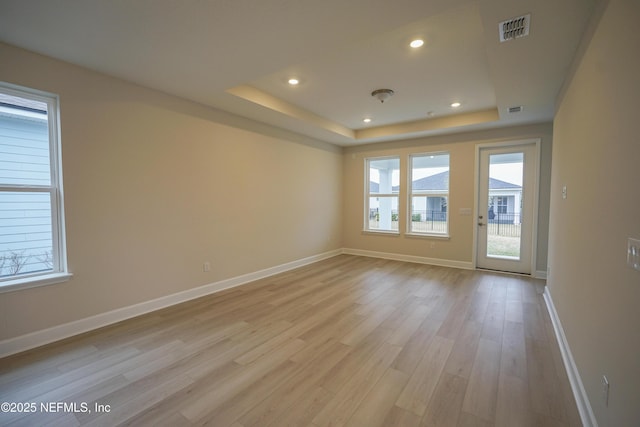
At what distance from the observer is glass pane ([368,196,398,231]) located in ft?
20.6

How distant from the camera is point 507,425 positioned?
5.29ft

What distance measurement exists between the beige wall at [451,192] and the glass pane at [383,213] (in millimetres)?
240

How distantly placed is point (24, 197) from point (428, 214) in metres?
6.00

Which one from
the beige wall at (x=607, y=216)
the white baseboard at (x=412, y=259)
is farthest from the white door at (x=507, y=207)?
the beige wall at (x=607, y=216)

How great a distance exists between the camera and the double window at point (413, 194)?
5.66 metres

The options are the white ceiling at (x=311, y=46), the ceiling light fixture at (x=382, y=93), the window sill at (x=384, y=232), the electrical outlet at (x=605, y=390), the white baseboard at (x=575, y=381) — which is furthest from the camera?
the window sill at (x=384, y=232)

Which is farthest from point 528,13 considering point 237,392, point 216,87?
point 237,392

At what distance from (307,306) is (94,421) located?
2.15 m

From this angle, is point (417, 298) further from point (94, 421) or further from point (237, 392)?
point (94, 421)

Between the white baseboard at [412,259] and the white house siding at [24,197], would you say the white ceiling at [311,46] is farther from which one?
the white baseboard at [412,259]

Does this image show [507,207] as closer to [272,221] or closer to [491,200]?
[491,200]

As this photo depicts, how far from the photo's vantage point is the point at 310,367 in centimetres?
219

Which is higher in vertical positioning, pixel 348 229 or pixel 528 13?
pixel 528 13

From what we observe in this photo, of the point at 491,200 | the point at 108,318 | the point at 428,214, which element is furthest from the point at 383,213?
the point at 108,318
